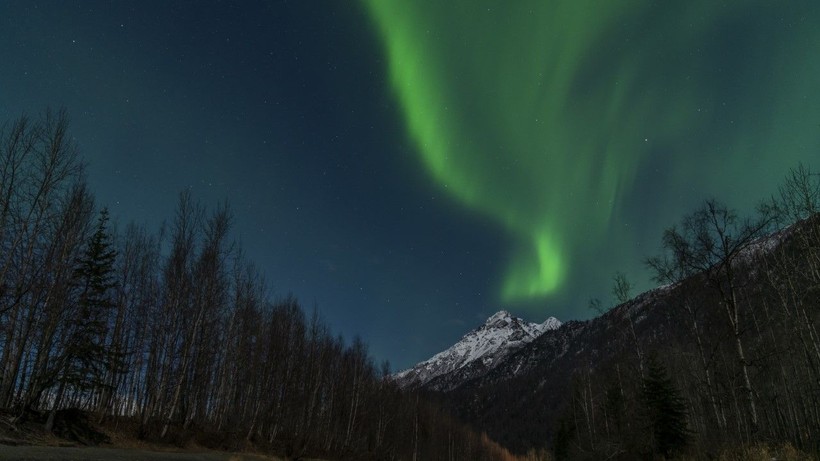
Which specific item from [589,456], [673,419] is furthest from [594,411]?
[673,419]

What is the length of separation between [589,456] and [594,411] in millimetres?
20932

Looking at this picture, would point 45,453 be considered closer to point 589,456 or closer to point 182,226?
point 182,226

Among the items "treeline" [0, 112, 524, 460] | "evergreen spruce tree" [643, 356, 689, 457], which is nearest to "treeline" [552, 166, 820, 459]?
"evergreen spruce tree" [643, 356, 689, 457]

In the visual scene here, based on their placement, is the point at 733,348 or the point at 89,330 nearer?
the point at 89,330

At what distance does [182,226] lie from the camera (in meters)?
29.2

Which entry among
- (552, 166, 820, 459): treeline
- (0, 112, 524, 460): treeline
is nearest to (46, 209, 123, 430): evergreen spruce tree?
(0, 112, 524, 460): treeline

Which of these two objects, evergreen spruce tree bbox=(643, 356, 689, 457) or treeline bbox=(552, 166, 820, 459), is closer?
treeline bbox=(552, 166, 820, 459)

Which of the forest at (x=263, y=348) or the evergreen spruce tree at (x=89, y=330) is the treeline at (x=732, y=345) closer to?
the forest at (x=263, y=348)

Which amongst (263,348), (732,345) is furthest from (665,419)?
(263,348)

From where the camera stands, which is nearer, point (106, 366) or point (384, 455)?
point (106, 366)

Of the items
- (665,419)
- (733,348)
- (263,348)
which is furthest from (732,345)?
(263,348)

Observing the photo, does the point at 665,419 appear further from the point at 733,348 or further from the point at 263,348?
the point at 263,348

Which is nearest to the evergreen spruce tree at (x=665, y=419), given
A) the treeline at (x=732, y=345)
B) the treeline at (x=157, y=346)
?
the treeline at (x=732, y=345)

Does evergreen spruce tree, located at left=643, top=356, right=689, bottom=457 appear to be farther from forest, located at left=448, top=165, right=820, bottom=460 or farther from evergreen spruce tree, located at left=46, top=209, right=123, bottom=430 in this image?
evergreen spruce tree, located at left=46, top=209, right=123, bottom=430
